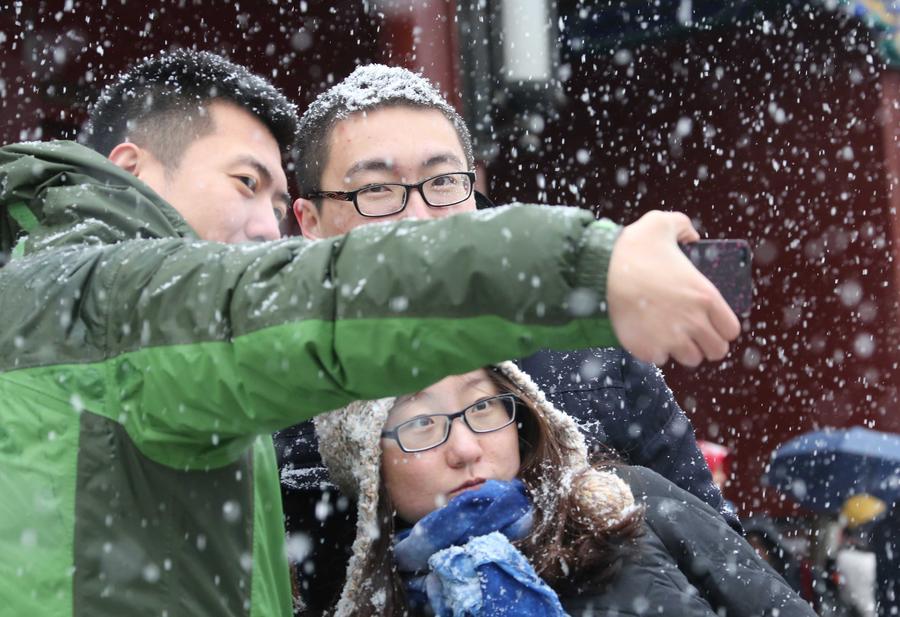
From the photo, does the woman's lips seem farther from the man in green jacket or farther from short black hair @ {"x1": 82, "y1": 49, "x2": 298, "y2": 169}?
short black hair @ {"x1": 82, "y1": 49, "x2": 298, "y2": 169}

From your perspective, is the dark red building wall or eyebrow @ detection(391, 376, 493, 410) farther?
the dark red building wall

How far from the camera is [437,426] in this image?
2424mm

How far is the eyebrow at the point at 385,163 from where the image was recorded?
3014 millimetres

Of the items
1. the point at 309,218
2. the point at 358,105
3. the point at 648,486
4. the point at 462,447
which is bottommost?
the point at 648,486

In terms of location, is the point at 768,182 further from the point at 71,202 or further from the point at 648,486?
the point at 71,202

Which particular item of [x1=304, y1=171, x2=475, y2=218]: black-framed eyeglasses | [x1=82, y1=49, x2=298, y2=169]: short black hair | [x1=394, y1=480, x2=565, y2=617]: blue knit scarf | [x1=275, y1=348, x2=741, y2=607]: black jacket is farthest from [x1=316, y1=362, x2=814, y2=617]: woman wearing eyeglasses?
[x1=82, y1=49, x2=298, y2=169]: short black hair

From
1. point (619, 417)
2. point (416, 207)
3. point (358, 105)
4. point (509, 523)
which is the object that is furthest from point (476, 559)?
point (358, 105)

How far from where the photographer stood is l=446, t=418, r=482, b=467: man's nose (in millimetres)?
2375

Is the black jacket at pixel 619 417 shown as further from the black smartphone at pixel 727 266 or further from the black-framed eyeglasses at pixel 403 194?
the black smartphone at pixel 727 266

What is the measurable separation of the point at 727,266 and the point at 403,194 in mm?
1711

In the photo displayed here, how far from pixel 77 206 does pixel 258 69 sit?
5.13 meters

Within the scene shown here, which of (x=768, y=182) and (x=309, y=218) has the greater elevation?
(x=309, y=218)

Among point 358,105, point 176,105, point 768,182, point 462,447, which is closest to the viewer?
point 462,447

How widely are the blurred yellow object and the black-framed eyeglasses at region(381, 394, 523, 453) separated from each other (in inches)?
120
